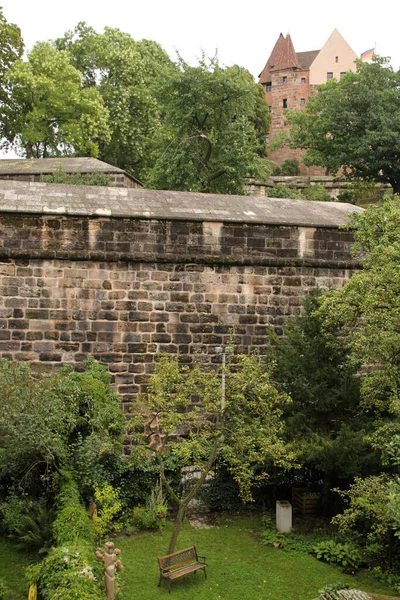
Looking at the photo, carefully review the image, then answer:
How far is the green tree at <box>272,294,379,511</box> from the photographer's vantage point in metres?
10.5

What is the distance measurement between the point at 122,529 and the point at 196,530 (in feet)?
4.30

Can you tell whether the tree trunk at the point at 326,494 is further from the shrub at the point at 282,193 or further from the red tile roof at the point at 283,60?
the red tile roof at the point at 283,60

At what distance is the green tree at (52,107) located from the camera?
101ft

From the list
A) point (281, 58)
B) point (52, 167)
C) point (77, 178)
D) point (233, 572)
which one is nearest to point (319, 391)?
point (233, 572)

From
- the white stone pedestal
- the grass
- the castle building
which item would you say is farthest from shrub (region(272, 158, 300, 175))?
the grass

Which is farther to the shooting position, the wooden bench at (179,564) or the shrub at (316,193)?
the shrub at (316,193)

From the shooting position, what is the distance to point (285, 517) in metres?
10.7

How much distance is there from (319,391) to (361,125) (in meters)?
22.7

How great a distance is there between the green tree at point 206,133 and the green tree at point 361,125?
5948 mm

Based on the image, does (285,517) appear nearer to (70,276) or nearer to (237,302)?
(237,302)

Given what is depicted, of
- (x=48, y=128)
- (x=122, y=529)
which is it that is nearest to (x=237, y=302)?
(x=122, y=529)

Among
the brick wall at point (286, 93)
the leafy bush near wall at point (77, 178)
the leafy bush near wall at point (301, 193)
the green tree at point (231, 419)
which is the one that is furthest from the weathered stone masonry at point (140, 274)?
the brick wall at point (286, 93)

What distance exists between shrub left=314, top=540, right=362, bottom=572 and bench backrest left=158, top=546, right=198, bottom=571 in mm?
2104

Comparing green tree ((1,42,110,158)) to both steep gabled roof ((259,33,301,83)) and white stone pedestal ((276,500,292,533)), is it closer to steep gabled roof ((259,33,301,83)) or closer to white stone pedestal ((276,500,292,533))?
white stone pedestal ((276,500,292,533))
